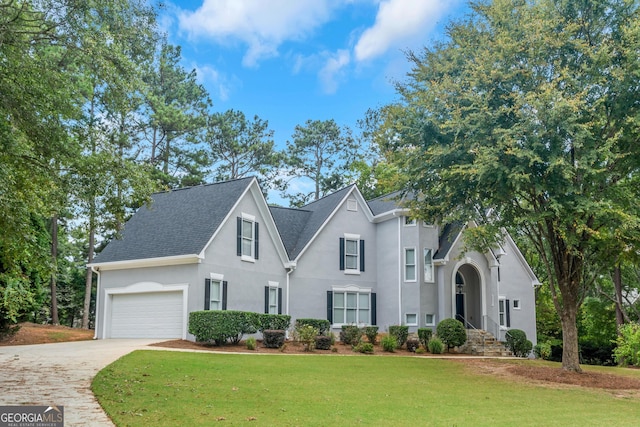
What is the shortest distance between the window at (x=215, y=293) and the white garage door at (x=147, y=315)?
1199 millimetres

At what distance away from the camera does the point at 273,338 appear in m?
21.3

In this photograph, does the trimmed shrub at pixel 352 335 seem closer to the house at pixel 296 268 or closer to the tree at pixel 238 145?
the house at pixel 296 268

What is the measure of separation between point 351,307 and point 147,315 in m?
9.49

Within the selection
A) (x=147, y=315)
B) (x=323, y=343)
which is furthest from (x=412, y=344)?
(x=147, y=315)

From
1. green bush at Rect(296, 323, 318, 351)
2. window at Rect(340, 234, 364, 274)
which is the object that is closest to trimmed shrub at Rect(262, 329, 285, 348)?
green bush at Rect(296, 323, 318, 351)

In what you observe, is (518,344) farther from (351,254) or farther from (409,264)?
(351,254)

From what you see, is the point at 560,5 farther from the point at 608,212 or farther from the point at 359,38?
the point at 359,38

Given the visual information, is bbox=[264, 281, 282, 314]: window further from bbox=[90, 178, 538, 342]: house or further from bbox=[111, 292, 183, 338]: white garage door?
bbox=[111, 292, 183, 338]: white garage door

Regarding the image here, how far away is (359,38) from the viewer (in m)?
30.0

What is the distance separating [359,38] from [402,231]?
10312 mm

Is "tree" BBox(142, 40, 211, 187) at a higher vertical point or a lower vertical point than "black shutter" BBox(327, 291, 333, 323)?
higher

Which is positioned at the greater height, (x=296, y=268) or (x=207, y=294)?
(x=296, y=268)

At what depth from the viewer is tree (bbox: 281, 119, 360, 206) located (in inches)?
1913

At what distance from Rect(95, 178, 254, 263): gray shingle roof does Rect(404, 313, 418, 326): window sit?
9.51 meters
